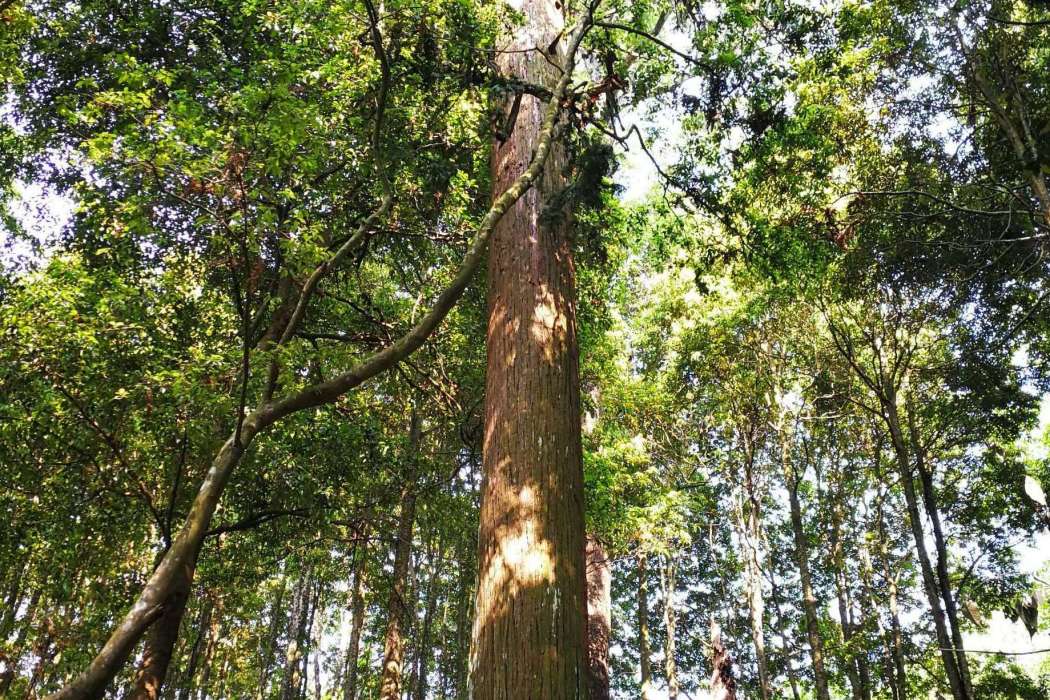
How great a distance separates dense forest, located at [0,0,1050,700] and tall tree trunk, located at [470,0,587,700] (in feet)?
0.05

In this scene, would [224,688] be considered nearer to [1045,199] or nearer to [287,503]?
[287,503]

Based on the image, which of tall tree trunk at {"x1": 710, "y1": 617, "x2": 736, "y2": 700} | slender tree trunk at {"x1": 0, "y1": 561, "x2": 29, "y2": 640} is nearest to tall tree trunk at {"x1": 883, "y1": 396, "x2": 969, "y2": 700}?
tall tree trunk at {"x1": 710, "y1": 617, "x2": 736, "y2": 700}

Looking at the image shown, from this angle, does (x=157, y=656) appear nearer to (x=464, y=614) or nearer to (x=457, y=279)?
(x=457, y=279)

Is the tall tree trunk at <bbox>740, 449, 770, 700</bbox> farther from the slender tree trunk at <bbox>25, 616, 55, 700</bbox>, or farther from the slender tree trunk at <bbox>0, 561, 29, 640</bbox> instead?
the slender tree trunk at <bbox>0, 561, 29, 640</bbox>

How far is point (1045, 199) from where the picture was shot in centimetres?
688

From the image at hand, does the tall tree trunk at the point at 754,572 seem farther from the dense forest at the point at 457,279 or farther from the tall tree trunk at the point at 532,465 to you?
the tall tree trunk at the point at 532,465

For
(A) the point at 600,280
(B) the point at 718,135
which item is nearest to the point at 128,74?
(B) the point at 718,135

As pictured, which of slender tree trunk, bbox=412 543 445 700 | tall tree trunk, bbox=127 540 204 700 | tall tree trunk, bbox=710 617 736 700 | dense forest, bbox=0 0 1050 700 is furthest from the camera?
slender tree trunk, bbox=412 543 445 700

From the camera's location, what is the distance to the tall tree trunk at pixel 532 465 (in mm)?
2604

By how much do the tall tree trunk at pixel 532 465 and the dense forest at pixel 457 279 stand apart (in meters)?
0.02

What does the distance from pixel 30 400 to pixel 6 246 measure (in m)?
3.49

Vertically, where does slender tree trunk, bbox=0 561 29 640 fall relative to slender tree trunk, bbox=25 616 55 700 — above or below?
above

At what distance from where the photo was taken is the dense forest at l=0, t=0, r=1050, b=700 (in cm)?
346

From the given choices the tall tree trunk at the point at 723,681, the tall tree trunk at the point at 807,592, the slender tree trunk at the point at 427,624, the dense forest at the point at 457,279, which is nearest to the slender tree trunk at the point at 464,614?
the slender tree trunk at the point at 427,624
